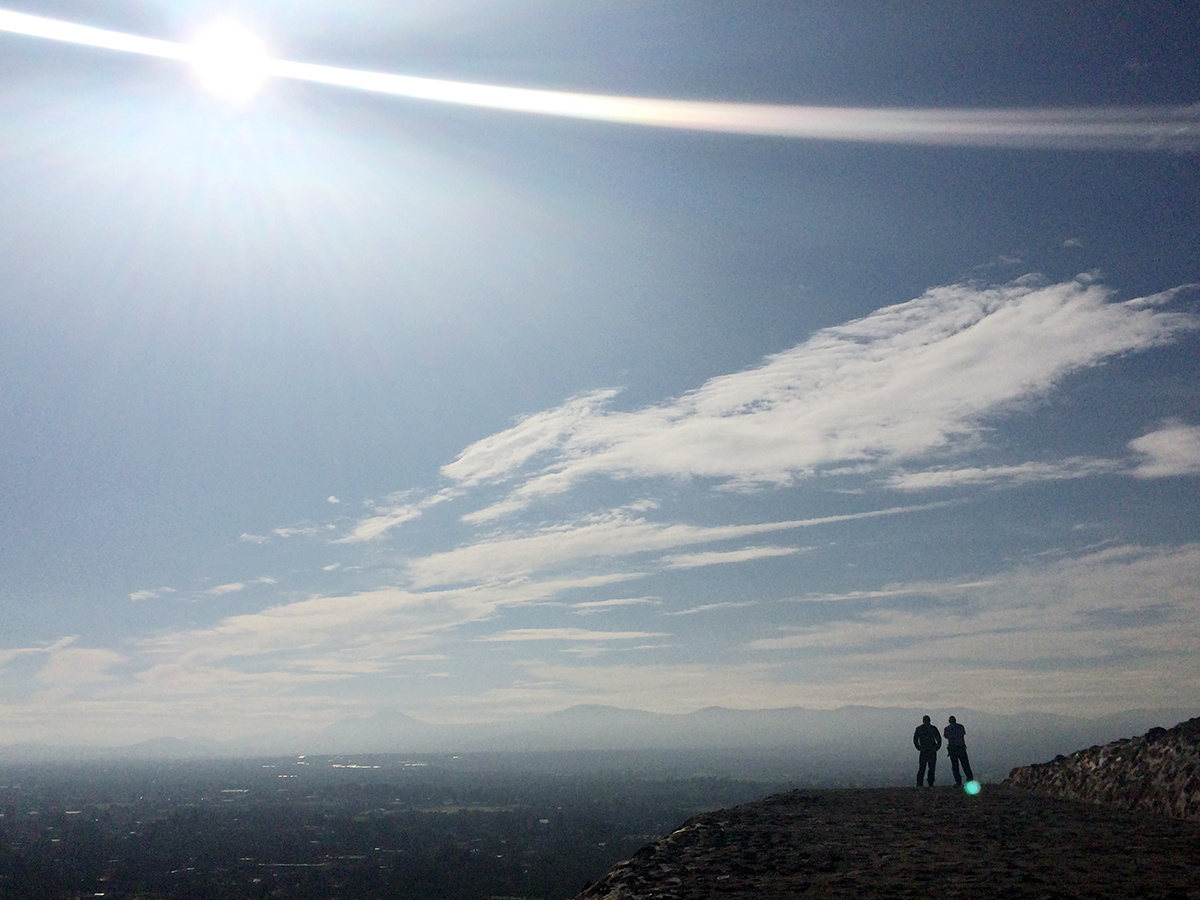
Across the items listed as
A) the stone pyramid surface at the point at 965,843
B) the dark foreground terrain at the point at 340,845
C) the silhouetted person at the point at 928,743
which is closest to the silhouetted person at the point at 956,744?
the silhouetted person at the point at 928,743

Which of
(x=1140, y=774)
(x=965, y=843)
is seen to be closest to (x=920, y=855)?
(x=965, y=843)

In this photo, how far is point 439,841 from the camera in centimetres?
11338

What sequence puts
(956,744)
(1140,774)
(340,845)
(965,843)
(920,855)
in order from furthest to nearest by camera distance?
(340,845) → (956,744) → (1140,774) → (965,843) → (920,855)

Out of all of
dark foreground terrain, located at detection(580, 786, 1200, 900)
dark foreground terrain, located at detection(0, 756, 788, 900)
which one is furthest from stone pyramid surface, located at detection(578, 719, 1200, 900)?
dark foreground terrain, located at detection(0, 756, 788, 900)

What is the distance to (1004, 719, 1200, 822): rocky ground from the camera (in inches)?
620

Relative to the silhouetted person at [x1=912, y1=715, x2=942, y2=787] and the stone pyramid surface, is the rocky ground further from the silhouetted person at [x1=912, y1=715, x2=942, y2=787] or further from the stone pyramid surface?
the silhouetted person at [x1=912, y1=715, x2=942, y2=787]

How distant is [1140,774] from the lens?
17547 mm

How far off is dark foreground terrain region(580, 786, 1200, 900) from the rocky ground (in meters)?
0.55

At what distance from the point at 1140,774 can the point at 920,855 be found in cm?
824

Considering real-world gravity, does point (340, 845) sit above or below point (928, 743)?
below

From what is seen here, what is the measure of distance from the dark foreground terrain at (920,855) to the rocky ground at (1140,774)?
1.79 ft

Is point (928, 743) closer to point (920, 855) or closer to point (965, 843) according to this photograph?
point (965, 843)

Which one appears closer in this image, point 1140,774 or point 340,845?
point 1140,774

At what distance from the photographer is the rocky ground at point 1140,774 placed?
15.8 m
